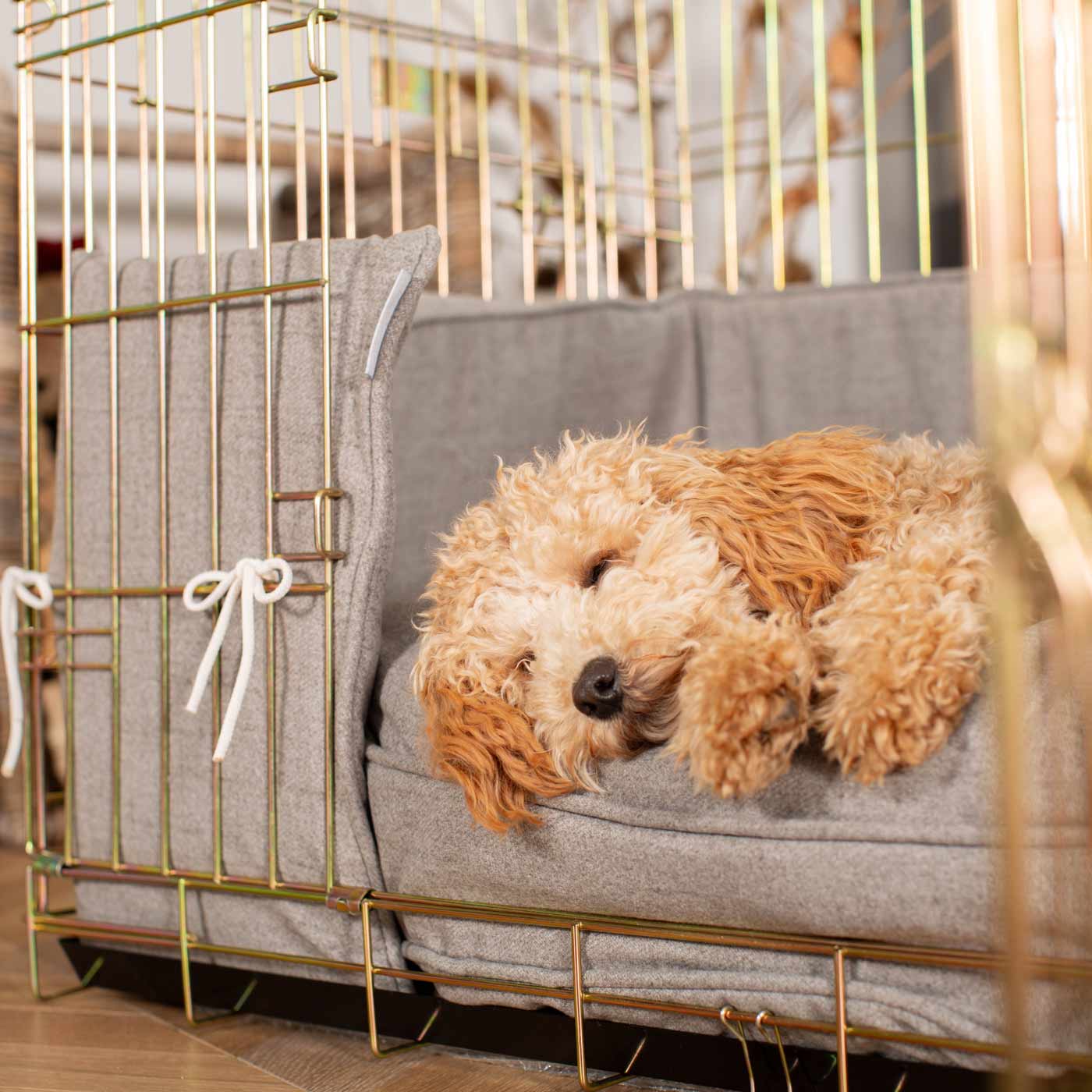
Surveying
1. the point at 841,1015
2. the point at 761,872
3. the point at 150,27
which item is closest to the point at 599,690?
the point at 761,872

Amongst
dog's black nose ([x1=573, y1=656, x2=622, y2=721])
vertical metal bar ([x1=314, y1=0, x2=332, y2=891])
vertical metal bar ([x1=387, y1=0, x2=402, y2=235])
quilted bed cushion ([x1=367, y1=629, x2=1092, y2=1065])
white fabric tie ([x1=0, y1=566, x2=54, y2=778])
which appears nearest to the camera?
quilted bed cushion ([x1=367, y1=629, x2=1092, y2=1065])

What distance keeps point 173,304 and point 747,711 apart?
98 centimetres

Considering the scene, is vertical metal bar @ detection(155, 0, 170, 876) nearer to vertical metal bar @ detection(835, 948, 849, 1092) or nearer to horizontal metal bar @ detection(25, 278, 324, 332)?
horizontal metal bar @ detection(25, 278, 324, 332)

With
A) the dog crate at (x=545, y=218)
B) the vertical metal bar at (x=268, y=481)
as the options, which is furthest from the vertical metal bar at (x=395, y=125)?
the vertical metal bar at (x=268, y=481)

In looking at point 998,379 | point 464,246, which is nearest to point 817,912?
point 998,379

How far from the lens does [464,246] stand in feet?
10.2

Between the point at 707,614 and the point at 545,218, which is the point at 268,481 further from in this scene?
the point at 545,218

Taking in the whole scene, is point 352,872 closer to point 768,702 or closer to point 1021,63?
point 768,702

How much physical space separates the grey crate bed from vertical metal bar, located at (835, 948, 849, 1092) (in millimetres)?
26

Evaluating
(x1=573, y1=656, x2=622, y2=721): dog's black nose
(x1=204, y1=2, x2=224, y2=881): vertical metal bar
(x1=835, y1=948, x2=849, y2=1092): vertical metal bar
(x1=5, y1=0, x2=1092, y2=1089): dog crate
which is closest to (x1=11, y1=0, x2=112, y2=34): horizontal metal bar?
(x1=5, y1=0, x2=1092, y2=1089): dog crate

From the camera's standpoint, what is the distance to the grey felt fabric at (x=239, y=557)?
61.1 inches

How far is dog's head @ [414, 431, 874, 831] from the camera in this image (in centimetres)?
126

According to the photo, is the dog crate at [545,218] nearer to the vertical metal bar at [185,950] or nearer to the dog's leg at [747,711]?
the vertical metal bar at [185,950]

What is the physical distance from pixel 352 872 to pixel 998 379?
3.51ft
